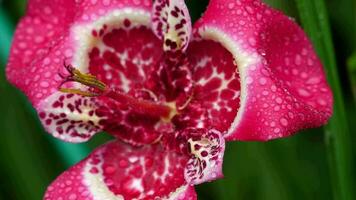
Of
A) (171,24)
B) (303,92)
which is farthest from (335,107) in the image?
(171,24)

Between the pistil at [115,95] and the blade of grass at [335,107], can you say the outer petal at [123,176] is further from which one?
the blade of grass at [335,107]

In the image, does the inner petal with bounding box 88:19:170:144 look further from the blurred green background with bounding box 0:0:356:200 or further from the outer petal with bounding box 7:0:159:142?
the blurred green background with bounding box 0:0:356:200

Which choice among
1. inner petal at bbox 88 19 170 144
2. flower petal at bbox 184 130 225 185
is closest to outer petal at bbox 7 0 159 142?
inner petal at bbox 88 19 170 144

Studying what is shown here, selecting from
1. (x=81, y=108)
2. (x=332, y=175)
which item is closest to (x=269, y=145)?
(x=332, y=175)

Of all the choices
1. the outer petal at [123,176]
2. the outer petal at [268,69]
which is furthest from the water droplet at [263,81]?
the outer petal at [123,176]

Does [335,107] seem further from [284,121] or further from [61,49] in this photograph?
[61,49]

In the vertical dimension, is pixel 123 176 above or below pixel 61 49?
below
